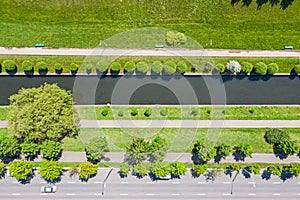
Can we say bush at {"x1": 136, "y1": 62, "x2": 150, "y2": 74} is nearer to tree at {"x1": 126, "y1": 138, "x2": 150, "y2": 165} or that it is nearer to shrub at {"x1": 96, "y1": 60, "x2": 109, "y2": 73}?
shrub at {"x1": 96, "y1": 60, "x2": 109, "y2": 73}

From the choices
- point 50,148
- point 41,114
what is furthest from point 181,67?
point 50,148

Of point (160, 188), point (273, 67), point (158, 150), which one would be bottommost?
point (160, 188)

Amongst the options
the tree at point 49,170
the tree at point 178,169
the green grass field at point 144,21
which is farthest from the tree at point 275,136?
the tree at point 49,170

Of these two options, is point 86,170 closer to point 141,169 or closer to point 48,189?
point 48,189

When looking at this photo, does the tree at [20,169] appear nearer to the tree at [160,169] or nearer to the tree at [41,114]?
the tree at [41,114]

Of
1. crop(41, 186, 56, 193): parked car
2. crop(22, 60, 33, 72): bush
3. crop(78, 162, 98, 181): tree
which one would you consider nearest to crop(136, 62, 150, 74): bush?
crop(78, 162, 98, 181): tree

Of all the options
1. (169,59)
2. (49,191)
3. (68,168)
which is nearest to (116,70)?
(169,59)
